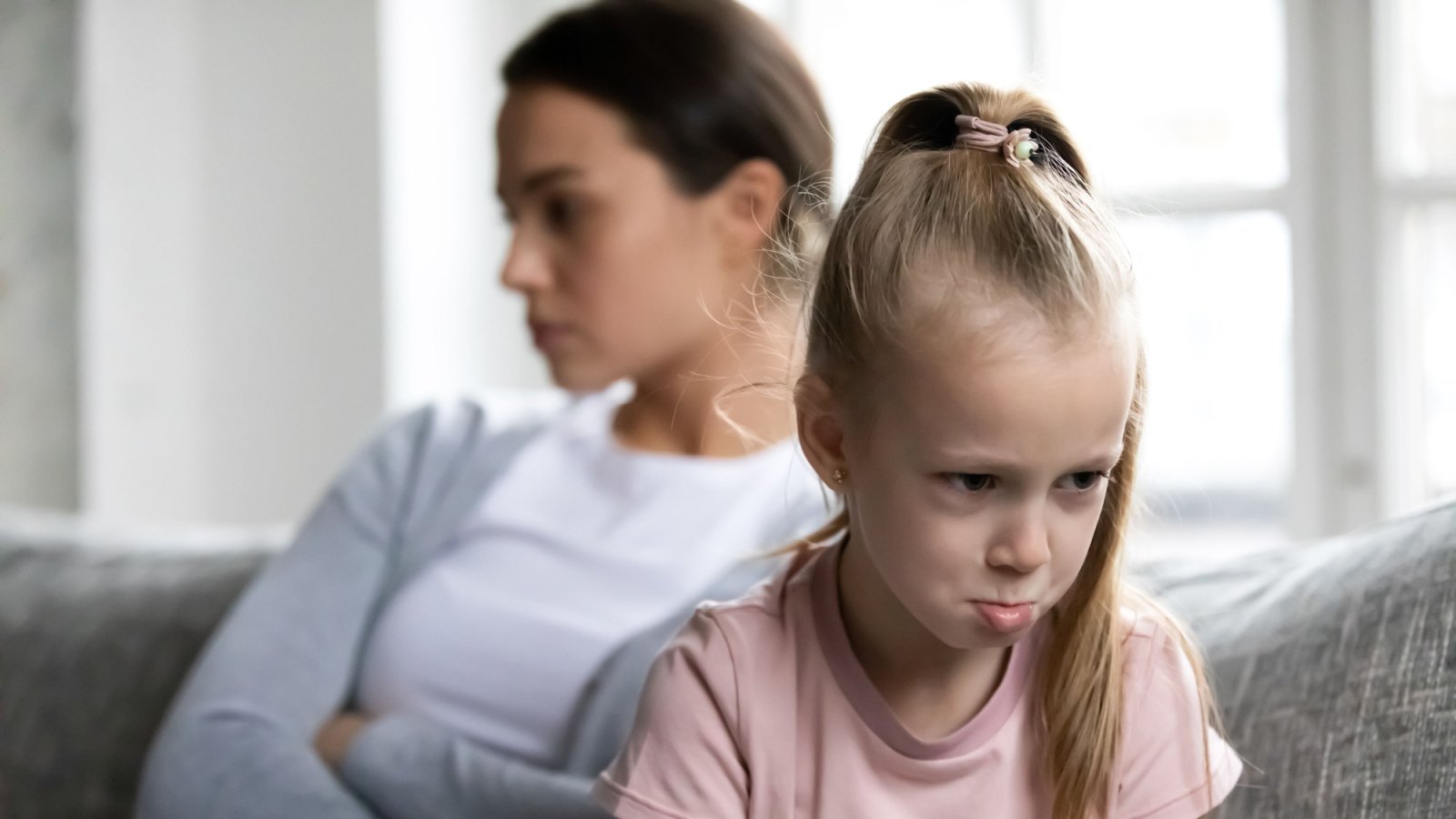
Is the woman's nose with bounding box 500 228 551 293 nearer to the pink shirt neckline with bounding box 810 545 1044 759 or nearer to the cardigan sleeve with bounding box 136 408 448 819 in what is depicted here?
the cardigan sleeve with bounding box 136 408 448 819

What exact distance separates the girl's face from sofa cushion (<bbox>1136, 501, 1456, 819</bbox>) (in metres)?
0.30

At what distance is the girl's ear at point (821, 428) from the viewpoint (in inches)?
35.8

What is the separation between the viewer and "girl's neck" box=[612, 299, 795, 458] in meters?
1.50

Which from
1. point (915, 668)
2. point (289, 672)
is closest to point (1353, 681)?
point (915, 668)

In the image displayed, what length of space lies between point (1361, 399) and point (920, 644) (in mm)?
2605

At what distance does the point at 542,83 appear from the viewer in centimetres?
150

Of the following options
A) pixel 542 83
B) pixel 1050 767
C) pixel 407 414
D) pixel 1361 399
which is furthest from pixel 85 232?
pixel 1050 767

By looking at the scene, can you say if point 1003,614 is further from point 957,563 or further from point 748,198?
point 748,198

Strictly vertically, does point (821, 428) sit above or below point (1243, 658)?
above

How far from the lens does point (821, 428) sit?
3.01 feet

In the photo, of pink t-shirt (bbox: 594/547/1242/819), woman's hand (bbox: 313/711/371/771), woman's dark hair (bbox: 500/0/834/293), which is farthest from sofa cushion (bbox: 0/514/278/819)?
pink t-shirt (bbox: 594/547/1242/819)

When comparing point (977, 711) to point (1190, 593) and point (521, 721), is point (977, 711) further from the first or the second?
point (521, 721)

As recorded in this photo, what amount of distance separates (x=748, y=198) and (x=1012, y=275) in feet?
2.32

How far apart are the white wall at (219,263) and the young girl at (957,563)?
2702 millimetres
